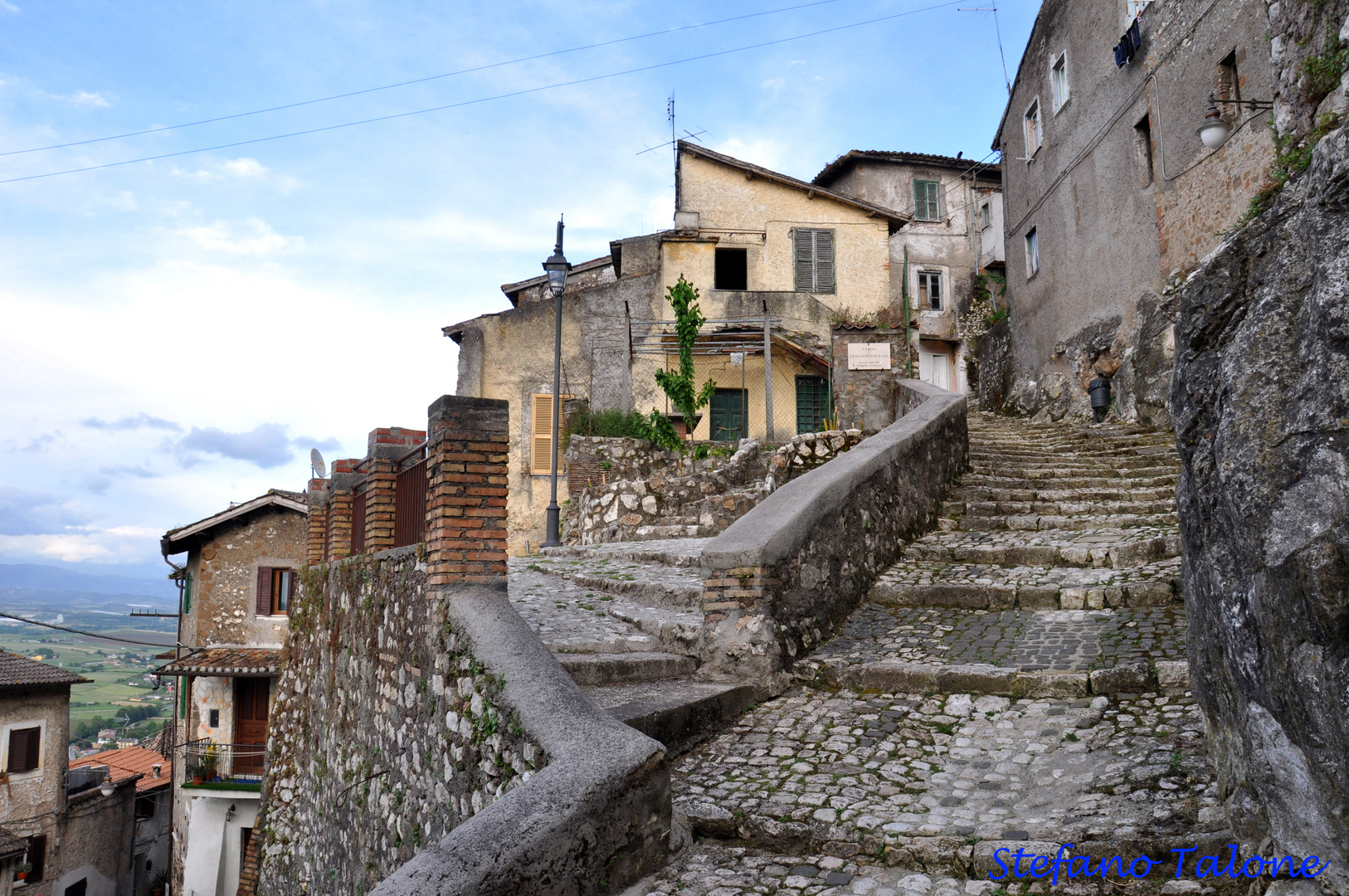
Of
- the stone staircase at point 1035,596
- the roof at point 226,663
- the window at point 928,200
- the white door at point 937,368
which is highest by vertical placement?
the window at point 928,200

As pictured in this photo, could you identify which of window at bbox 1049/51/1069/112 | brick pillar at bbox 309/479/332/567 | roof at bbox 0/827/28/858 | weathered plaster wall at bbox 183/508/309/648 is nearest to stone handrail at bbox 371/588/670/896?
brick pillar at bbox 309/479/332/567

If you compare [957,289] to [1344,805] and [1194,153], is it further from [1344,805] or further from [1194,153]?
[1344,805]

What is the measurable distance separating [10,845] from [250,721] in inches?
185

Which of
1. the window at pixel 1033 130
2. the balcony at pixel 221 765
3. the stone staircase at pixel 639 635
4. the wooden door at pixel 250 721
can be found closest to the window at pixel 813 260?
the window at pixel 1033 130

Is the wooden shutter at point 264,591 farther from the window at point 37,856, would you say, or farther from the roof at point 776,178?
the roof at point 776,178

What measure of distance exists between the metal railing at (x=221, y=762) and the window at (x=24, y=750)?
304 centimetres

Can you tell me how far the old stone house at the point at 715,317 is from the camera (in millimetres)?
19328

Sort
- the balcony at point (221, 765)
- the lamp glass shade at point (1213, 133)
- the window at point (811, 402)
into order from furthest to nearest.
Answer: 1. the window at point (811, 402)
2. the balcony at point (221, 765)
3. the lamp glass shade at point (1213, 133)

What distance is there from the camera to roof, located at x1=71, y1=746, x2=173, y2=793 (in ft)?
79.4

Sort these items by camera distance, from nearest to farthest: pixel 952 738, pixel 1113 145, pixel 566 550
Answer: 1. pixel 952 738
2. pixel 566 550
3. pixel 1113 145

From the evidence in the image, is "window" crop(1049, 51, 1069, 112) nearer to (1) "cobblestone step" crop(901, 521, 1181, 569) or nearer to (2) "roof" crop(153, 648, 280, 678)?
(1) "cobblestone step" crop(901, 521, 1181, 569)

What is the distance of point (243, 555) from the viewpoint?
21125 mm

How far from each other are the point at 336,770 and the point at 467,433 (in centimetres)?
311

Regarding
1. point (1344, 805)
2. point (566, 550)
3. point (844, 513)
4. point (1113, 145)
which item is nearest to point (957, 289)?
point (1113, 145)
